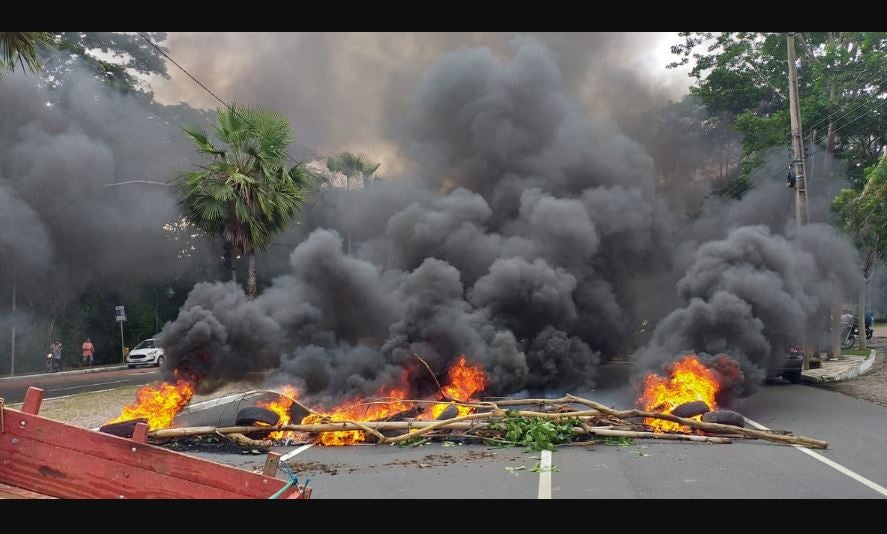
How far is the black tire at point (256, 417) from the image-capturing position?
30.5 feet

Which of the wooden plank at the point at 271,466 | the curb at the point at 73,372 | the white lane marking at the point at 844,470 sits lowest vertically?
the curb at the point at 73,372

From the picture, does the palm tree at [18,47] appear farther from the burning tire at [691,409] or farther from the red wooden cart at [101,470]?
the burning tire at [691,409]

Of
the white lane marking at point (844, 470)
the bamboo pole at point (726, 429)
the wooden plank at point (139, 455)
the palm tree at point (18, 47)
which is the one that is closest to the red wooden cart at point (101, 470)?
the wooden plank at point (139, 455)

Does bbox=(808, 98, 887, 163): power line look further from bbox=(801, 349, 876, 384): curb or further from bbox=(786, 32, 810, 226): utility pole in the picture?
bbox=(801, 349, 876, 384): curb

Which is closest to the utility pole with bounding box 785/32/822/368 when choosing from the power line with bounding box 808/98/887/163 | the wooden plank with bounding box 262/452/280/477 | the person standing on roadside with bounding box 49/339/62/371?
the power line with bounding box 808/98/887/163

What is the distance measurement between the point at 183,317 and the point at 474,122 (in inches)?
494

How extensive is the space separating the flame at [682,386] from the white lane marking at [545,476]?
3.18m

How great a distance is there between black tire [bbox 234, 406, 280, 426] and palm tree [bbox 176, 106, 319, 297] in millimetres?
7441

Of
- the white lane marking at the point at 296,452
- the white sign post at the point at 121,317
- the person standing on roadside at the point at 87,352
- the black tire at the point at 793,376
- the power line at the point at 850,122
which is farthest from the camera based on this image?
the person standing on roadside at the point at 87,352

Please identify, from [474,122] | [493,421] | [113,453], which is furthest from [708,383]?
[474,122]

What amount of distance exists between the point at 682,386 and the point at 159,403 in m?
8.48

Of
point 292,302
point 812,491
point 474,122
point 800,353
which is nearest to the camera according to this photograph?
point 812,491
